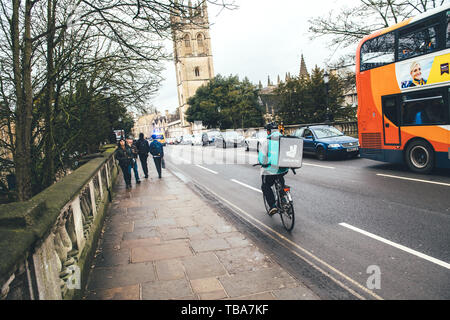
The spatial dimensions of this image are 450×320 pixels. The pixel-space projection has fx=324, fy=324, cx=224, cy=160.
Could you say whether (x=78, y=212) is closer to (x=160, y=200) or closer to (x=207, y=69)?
(x=160, y=200)

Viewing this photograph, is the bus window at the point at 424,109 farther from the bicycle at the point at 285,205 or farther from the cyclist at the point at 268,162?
the bicycle at the point at 285,205

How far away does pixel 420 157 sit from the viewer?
9.89 meters

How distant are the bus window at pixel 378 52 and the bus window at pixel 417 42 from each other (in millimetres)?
318

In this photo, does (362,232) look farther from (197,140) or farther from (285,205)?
(197,140)

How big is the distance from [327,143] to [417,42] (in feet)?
18.7

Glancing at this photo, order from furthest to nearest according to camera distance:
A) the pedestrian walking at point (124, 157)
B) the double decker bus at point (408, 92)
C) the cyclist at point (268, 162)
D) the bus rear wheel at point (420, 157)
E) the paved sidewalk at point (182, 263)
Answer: the pedestrian walking at point (124, 157)
the bus rear wheel at point (420, 157)
the double decker bus at point (408, 92)
the cyclist at point (268, 162)
the paved sidewalk at point (182, 263)

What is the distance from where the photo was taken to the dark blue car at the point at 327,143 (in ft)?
46.3

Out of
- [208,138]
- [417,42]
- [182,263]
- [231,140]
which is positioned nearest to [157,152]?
[182,263]

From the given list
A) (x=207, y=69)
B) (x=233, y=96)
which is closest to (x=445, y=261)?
(x=233, y=96)

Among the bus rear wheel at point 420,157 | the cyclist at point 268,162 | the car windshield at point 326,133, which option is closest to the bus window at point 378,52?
the bus rear wheel at point 420,157

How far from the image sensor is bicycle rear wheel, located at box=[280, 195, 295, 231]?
5.50 m

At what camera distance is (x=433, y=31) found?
9.01 metres

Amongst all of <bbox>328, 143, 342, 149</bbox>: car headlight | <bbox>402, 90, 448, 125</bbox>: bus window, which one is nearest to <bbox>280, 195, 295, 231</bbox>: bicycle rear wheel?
<bbox>402, 90, 448, 125</bbox>: bus window

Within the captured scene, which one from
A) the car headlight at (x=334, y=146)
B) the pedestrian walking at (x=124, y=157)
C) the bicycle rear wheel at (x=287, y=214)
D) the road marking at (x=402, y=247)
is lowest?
the road marking at (x=402, y=247)
